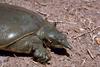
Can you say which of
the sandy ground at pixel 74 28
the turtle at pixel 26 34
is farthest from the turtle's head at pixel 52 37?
the sandy ground at pixel 74 28

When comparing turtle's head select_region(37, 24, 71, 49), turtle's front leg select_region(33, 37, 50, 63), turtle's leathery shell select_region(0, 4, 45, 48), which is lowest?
turtle's front leg select_region(33, 37, 50, 63)

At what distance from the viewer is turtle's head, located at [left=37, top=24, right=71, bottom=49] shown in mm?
2723

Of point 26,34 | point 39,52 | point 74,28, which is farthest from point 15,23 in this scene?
point 74,28

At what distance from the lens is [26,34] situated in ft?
8.66

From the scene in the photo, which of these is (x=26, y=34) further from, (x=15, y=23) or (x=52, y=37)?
(x=52, y=37)

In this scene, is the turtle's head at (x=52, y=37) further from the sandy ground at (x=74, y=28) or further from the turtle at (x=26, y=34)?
the sandy ground at (x=74, y=28)

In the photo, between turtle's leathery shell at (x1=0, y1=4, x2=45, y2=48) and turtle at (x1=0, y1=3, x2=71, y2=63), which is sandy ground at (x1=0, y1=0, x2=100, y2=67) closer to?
turtle at (x1=0, y1=3, x2=71, y2=63)

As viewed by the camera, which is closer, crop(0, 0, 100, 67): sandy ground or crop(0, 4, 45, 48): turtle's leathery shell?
crop(0, 4, 45, 48): turtle's leathery shell

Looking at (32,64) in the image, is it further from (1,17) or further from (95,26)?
(95,26)

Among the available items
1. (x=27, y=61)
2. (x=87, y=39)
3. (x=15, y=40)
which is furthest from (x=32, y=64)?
(x=87, y=39)

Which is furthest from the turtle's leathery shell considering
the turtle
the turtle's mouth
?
the turtle's mouth

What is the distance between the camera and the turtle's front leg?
2658 mm

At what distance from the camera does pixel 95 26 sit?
3186mm

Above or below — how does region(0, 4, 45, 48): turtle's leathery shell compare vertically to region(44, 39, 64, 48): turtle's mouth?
above
